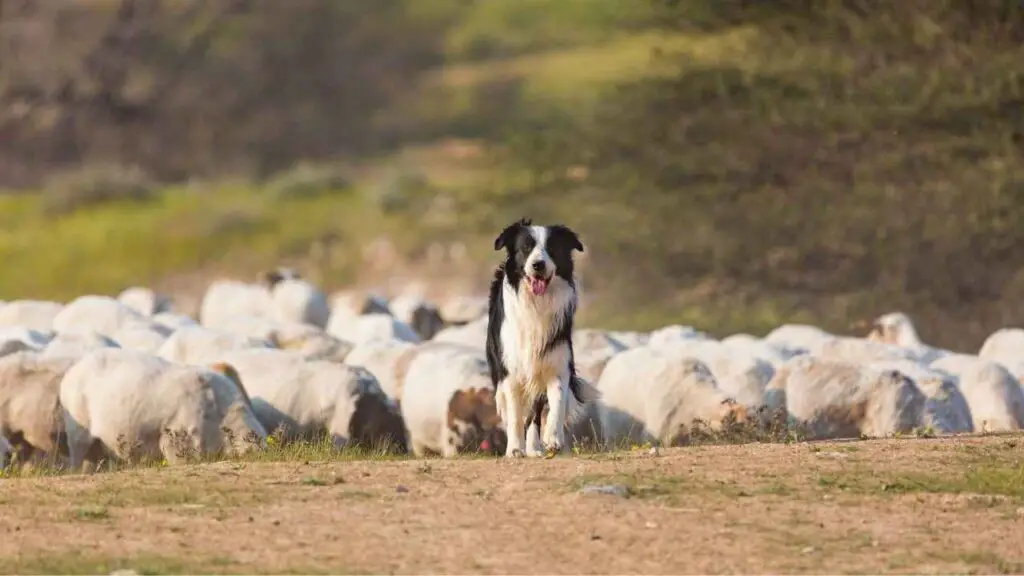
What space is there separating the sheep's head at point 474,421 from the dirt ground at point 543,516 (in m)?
3.78

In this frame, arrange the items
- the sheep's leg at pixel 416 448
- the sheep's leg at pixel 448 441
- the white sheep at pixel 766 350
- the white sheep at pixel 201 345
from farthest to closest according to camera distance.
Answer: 1. the white sheep at pixel 766 350
2. the white sheep at pixel 201 345
3. the sheep's leg at pixel 416 448
4. the sheep's leg at pixel 448 441

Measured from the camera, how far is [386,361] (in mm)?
17250

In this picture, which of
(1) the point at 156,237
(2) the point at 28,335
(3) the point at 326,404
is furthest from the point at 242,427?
(1) the point at 156,237

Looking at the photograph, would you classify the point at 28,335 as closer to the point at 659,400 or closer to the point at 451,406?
the point at 451,406

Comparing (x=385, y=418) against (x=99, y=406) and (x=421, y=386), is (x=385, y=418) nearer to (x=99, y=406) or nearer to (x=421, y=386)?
(x=421, y=386)

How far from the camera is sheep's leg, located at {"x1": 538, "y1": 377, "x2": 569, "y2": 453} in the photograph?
1158 cm

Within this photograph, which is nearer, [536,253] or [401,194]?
[536,253]

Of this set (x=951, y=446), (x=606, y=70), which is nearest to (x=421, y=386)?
(x=951, y=446)

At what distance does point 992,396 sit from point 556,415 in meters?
7.06

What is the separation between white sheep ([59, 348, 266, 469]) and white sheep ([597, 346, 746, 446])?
303 cm

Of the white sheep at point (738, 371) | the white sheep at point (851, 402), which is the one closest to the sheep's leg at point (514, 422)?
the white sheep at point (738, 371)

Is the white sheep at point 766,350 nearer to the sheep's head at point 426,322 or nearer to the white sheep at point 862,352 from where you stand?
the white sheep at point 862,352

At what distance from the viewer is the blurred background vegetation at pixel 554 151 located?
32750mm

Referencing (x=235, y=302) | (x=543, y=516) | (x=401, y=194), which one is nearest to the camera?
Result: (x=543, y=516)
